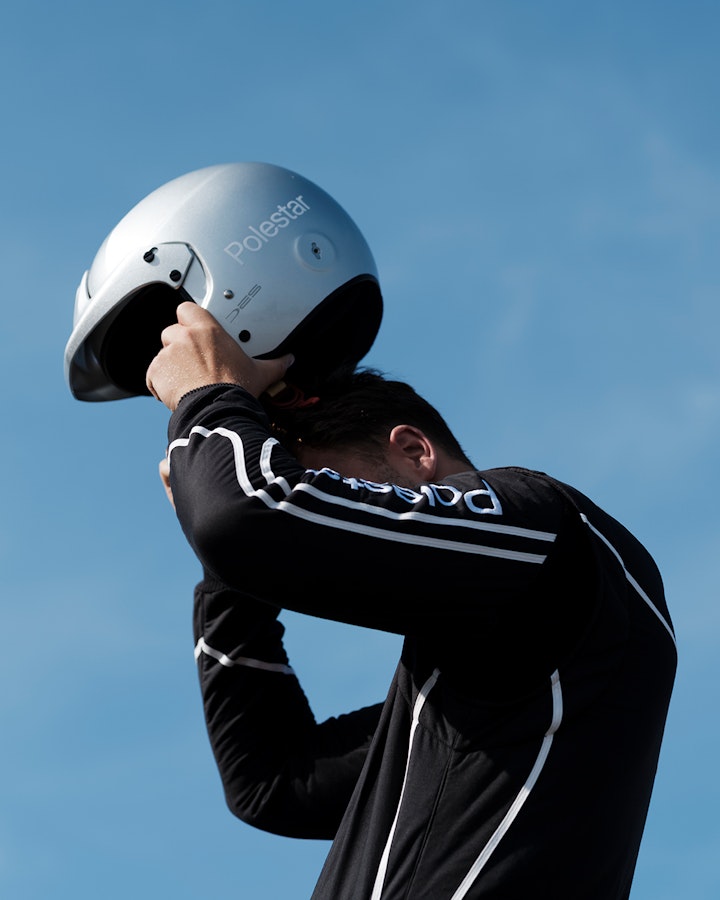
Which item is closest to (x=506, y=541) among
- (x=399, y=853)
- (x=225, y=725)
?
(x=399, y=853)

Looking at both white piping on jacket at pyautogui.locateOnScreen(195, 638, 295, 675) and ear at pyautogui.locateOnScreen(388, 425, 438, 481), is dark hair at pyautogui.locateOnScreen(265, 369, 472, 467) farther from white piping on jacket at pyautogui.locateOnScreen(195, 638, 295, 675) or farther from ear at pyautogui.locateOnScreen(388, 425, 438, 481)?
white piping on jacket at pyautogui.locateOnScreen(195, 638, 295, 675)

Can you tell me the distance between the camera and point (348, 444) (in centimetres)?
417

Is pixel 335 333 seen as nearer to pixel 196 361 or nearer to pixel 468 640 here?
pixel 196 361

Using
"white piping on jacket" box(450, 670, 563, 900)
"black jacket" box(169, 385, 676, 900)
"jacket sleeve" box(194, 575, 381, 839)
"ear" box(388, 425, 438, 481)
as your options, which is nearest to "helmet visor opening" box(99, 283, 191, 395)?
"jacket sleeve" box(194, 575, 381, 839)

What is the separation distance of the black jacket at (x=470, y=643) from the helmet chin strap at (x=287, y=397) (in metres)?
0.79

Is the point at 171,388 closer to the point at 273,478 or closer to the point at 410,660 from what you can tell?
the point at 273,478

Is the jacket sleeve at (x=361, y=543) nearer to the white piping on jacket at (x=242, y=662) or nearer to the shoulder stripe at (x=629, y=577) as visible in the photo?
the shoulder stripe at (x=629, y=577)

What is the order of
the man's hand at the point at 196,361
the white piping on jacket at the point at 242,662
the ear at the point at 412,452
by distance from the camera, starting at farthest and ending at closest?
the white piping on jacket at the point at 242,662 → the ear at the point at 412,452 → the man's hand at the point at 196,361

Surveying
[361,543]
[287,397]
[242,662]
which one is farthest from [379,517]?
[242,662]

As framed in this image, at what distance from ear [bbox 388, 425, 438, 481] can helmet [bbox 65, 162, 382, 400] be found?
1.84 feet

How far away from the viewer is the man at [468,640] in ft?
10.4

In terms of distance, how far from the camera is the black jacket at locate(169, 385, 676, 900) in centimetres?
318

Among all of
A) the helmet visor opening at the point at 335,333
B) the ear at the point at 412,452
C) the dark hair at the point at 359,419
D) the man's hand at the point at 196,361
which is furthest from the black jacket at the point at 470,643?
the helmet visor opening at the point at 335,333

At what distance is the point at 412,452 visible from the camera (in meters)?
4.11
